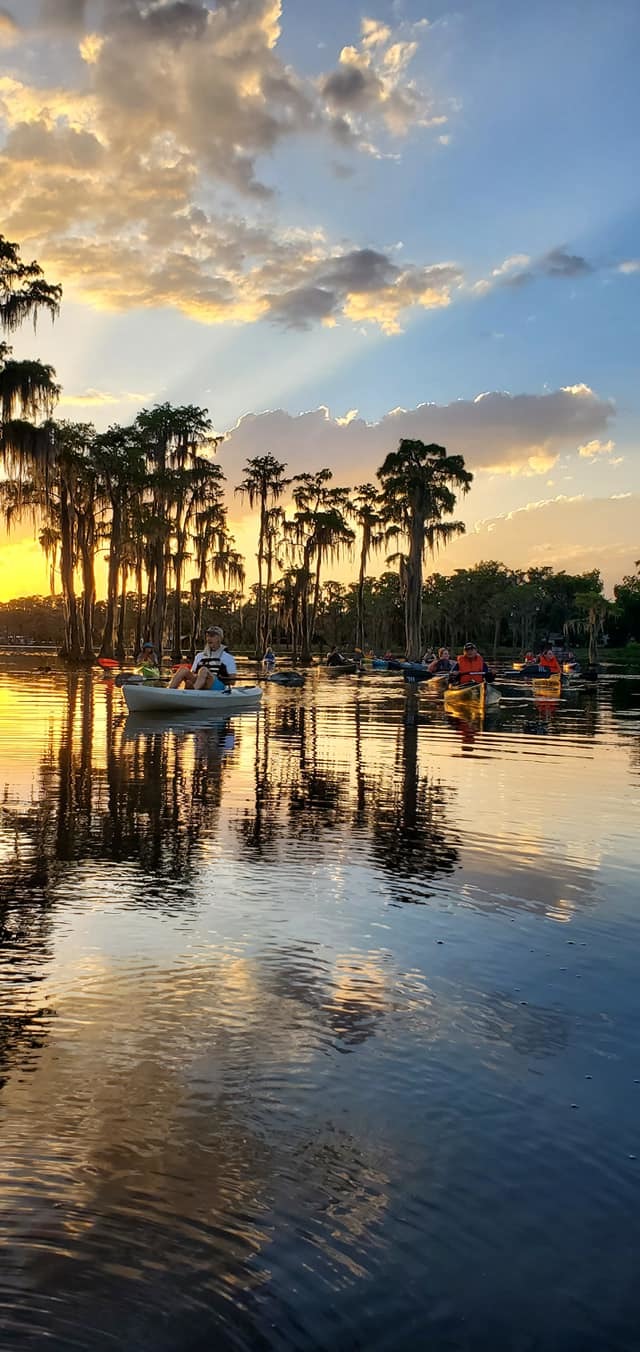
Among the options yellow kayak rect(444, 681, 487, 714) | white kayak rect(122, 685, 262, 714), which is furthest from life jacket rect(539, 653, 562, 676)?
white kayak rect(122, 685, 262, 714)

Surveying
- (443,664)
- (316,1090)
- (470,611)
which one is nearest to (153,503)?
(443,664)

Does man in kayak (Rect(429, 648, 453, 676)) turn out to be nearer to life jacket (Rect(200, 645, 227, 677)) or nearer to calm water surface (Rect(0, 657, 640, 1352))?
life jacket (Rect(200, 645, 227, 677))

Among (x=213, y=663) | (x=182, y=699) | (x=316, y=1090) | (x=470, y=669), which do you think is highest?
(x=213, y=663)

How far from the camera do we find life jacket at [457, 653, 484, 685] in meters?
31.6

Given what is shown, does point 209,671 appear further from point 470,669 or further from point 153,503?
point 153,503

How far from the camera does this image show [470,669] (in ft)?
105

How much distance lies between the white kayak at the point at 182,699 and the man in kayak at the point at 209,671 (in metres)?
0.31

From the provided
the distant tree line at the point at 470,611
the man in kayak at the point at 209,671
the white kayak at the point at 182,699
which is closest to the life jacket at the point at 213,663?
the man in kayak at the point at 209,671

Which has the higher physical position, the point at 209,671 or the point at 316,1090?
the point at 209,671

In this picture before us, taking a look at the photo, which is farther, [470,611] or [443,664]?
[470,611]

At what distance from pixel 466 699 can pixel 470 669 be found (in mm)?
1939

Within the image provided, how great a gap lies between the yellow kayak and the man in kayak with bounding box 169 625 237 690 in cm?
854

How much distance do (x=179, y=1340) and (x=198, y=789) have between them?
31.3 feet

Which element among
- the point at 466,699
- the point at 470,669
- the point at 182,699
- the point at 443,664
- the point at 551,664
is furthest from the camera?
the point at 551,664
